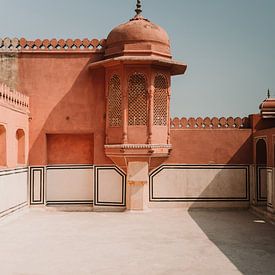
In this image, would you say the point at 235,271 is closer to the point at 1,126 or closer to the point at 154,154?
the point at 154,154

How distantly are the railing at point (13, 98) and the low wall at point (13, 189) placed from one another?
1.63 m

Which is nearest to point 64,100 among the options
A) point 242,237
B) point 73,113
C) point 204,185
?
point 73,113

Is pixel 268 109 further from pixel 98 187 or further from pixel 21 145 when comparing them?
pixel 21 145

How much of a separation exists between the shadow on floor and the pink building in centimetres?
87

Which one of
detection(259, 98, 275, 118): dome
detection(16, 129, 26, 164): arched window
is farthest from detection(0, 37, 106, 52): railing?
detection(259, 98, 275, 118): dome

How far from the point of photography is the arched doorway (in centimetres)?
1139

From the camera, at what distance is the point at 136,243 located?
7277mm

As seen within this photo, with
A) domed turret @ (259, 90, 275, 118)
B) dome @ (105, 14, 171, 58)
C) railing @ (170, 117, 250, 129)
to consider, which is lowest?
railing @ (170, 117, 250, 129)

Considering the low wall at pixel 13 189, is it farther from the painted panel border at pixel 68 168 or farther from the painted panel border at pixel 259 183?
the painted panel border at pixel 259 183

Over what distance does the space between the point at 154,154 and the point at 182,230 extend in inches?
109

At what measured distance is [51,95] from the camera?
36.9 feet

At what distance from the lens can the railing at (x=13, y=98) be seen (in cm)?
931

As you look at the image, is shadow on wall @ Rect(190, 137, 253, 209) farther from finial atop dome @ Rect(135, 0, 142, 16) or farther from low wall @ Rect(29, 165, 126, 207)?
finial atop dome @ Rect(135, 0, 142, 16)

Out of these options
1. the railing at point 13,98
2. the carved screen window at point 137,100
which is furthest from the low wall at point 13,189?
the carved screen window at point 137,100
